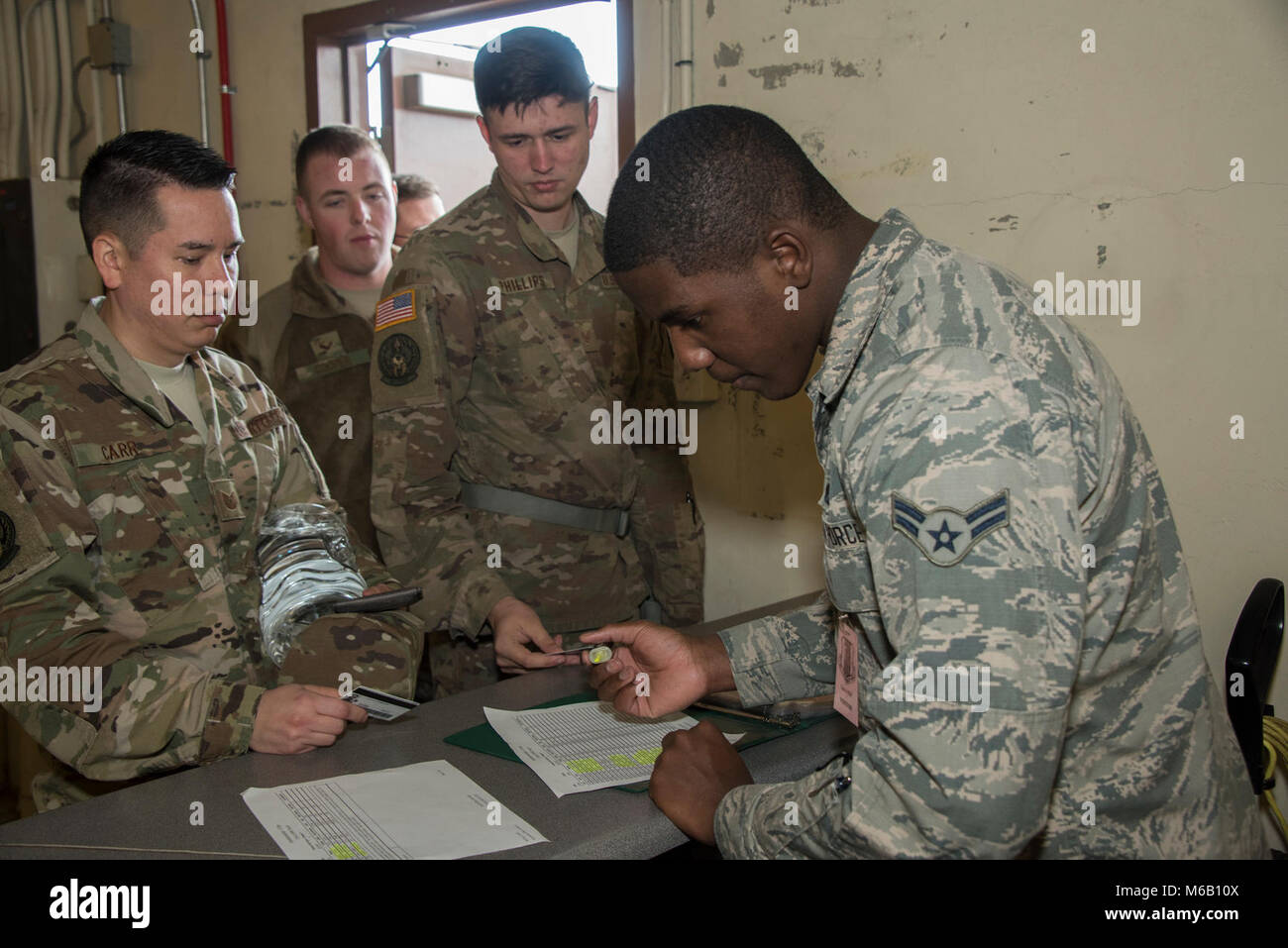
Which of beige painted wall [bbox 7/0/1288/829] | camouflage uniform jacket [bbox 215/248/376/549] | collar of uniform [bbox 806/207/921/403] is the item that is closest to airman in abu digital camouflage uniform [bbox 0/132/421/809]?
collar of uniform [bbox 806/207/921/403]

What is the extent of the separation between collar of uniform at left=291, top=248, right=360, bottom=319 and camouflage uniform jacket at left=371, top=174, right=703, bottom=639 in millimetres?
901

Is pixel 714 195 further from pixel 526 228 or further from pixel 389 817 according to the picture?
pixel 526 228

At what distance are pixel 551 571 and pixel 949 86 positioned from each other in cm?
139

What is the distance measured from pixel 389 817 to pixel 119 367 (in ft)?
2.70

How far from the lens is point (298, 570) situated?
5.29ft

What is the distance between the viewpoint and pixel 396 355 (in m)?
1.95

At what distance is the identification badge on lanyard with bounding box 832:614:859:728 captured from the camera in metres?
1.16

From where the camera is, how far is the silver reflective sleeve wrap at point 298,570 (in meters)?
1.55

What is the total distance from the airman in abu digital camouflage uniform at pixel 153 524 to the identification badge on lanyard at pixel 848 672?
2.15 ft

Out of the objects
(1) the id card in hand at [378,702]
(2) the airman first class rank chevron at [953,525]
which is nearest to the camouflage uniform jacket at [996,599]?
(2) the airman first class rank chevron at [953,525]

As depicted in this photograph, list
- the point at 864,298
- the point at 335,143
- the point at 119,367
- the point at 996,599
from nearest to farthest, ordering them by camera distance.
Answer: the point at 996,599 → the point at 864,298 → the point at 119,367 → the point at 335,143

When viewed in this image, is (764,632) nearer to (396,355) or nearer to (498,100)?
(396,355)

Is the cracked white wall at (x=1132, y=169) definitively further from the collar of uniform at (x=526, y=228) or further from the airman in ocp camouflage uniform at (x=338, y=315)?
the airman in ocp camouflage uniform at (x=338, y=315)

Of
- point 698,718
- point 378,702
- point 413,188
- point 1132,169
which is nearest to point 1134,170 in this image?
point 1132,169
